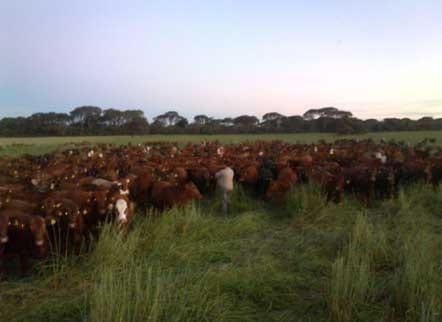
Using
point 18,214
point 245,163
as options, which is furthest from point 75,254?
point 245,163

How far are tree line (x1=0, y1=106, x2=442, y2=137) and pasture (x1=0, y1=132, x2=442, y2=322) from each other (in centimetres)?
4192

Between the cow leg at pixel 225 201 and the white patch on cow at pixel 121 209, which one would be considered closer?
the white patch on cow at pixel 121 209

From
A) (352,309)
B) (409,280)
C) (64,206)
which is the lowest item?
(352,309)

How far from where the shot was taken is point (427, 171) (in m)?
8.59

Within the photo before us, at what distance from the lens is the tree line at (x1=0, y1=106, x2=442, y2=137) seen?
5038cm

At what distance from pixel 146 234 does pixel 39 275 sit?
1.45m

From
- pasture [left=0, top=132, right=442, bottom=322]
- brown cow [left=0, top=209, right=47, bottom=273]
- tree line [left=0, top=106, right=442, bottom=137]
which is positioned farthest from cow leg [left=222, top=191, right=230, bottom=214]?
tree line [left=0, top=106, right=442, bottom=137]

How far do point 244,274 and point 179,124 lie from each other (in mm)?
61447

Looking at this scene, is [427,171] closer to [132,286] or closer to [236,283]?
[236,283]

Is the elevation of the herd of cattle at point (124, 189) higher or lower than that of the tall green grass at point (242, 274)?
higher

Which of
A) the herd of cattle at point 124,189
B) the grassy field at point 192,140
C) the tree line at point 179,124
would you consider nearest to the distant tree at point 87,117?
the tree line at point 179,124

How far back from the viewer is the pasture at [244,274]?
3107 mm

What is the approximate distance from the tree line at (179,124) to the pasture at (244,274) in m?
41.9

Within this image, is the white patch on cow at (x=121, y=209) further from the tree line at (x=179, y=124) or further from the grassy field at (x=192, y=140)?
the tree line at (x=179, y=124)
